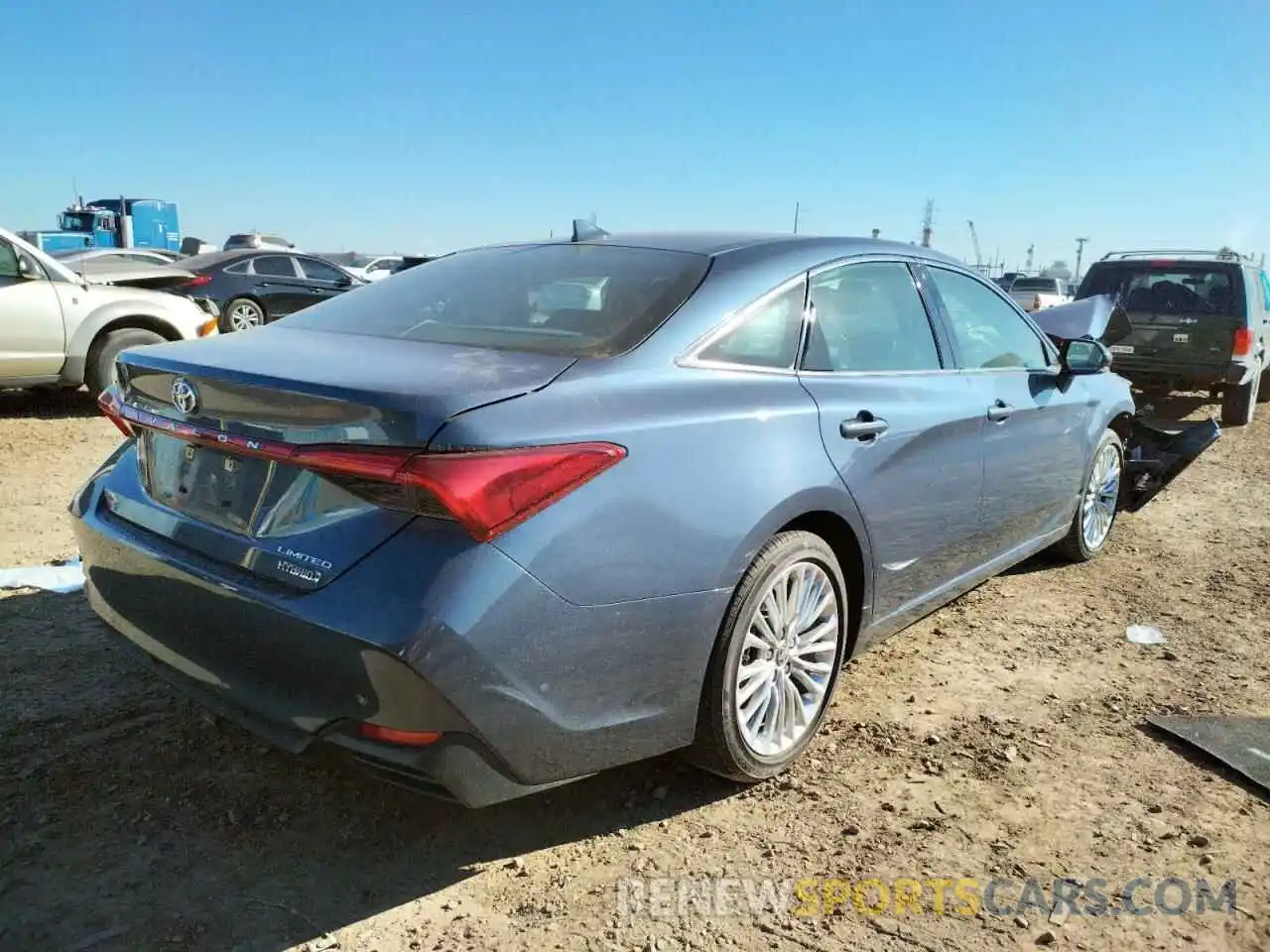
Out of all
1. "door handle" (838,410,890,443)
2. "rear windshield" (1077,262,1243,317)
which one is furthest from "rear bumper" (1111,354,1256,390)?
"door handle" (838,410,890,443)

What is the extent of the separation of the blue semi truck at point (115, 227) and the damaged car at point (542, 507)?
27840 millimetres

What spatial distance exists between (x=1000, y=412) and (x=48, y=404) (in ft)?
27.0

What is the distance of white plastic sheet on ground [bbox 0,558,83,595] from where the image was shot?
4.03 meters

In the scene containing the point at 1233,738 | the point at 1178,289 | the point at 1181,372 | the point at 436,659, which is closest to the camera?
the point at 436,659

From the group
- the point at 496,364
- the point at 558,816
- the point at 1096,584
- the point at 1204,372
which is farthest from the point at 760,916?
the point at 1204,372

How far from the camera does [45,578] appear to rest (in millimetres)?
4105

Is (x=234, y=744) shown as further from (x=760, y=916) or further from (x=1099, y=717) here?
(x=1099, y=717)

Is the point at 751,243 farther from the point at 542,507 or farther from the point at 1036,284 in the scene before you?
the point at 1036,284

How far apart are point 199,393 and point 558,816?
4.73ft

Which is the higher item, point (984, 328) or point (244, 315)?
point (984, 328)

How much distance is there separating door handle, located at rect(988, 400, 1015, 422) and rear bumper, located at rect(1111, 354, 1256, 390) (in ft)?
22.9

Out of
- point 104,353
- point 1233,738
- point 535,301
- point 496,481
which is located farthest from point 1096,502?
point 104,353

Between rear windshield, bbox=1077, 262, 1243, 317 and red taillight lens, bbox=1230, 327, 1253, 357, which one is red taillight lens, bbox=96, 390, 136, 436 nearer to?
rear windshield, bbox=1077, 262, 1243, 317

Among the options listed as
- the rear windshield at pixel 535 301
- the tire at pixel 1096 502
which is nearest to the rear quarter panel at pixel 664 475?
the rear windshield at pixel 535 301
